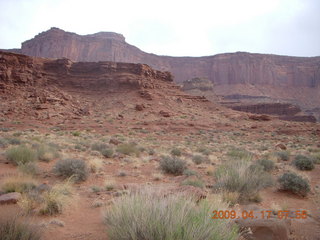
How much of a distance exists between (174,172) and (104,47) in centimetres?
10517

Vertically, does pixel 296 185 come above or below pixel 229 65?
below

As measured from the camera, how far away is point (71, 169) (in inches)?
271

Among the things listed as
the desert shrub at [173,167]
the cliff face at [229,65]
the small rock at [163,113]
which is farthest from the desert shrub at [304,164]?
the cliff face at [229,65]

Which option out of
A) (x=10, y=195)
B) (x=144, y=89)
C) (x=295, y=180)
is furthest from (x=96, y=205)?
(x=144, y=89)

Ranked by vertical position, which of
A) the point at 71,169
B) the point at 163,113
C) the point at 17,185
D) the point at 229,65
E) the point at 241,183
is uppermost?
the point at 229,65

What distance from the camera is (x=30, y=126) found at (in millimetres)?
25906

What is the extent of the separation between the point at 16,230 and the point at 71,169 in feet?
14.8

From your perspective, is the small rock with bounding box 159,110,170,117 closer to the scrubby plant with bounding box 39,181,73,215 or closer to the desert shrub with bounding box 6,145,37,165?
the desert shrub with bounding box 6,145,37,165

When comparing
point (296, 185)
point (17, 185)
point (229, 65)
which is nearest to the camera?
point (17, 185)

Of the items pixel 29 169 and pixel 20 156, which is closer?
pixel 29 169

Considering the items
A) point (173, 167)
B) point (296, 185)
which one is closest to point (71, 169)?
point (173, 167)

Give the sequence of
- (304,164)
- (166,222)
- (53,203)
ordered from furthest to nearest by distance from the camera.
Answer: (304,164) → (53,203) → (166,222)

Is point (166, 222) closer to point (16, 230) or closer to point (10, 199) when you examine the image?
point (16, 230)

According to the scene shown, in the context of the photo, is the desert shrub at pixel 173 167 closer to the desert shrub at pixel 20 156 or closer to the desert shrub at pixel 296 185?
the desert shrub at pixel 296 185
